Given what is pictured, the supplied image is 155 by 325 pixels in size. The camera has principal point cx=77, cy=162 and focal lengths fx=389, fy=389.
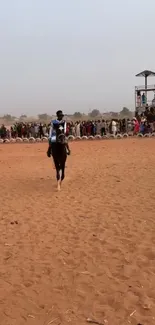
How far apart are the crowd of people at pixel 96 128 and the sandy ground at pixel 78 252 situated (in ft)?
57.2

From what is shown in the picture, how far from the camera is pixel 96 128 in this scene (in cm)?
2961

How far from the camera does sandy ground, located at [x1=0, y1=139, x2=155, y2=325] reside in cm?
394

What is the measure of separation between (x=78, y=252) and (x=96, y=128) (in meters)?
24.5

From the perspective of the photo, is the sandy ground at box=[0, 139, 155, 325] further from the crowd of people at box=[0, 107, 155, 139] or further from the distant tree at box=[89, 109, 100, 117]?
the distant tree at box=[89, 109, 100, 117]

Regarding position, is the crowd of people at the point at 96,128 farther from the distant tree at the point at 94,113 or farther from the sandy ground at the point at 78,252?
the distant tree at the point at 94,113

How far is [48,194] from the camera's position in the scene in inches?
378

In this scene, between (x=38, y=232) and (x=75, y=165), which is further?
(x=75, y=165)

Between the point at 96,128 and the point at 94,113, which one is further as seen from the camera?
the point at 94,113

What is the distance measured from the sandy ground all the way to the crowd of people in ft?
57.2

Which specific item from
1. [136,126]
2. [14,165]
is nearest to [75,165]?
[14,165]

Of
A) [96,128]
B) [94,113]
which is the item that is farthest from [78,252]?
[94,113]

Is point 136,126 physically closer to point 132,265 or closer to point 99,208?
point 99,208

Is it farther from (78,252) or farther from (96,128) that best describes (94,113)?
(78,252)

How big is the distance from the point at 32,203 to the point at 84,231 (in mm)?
2563
